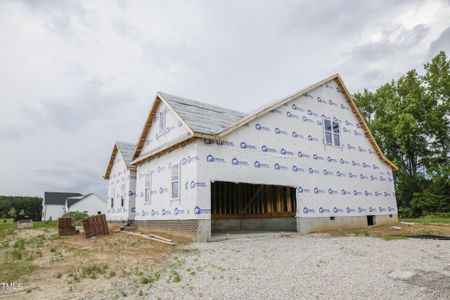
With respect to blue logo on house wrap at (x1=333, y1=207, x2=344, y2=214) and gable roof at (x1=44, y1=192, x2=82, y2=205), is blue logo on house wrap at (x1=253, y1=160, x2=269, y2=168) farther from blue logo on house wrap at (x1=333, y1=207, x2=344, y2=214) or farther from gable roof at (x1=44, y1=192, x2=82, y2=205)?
gable roof at (x1=44, y1=192, x2=82, y2=205)

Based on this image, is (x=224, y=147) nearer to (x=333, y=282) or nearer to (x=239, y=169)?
(x=239, y=169)

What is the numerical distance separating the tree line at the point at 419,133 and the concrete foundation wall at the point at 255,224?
1789 cm

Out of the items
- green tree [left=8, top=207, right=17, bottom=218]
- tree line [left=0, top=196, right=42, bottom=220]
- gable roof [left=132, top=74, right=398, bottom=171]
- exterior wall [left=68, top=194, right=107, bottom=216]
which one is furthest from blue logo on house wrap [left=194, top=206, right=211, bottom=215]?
green tree [left=8, top=207, right=17, bottom=218]

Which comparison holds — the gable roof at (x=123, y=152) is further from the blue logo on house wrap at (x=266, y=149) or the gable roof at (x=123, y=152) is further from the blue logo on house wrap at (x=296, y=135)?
the blue logo on house wrap at (x=296, y=135)

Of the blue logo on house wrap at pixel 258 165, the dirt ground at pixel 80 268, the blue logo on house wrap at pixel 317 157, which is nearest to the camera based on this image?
the dirt ground at pixel 80 268

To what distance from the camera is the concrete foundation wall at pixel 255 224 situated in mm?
18859

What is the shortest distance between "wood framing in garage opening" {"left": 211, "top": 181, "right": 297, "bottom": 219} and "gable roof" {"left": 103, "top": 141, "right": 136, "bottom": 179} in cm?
685

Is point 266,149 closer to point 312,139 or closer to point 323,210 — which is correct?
point 312,139

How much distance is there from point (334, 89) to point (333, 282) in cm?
1518

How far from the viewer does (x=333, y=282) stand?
592 centimetres

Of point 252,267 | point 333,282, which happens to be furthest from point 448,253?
point 252,267

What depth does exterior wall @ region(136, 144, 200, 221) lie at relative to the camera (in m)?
12.5

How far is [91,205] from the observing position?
53.1 meters

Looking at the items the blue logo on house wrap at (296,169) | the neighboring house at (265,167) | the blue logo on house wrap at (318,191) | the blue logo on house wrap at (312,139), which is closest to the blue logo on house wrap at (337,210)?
the neighboring house at (265,167)
